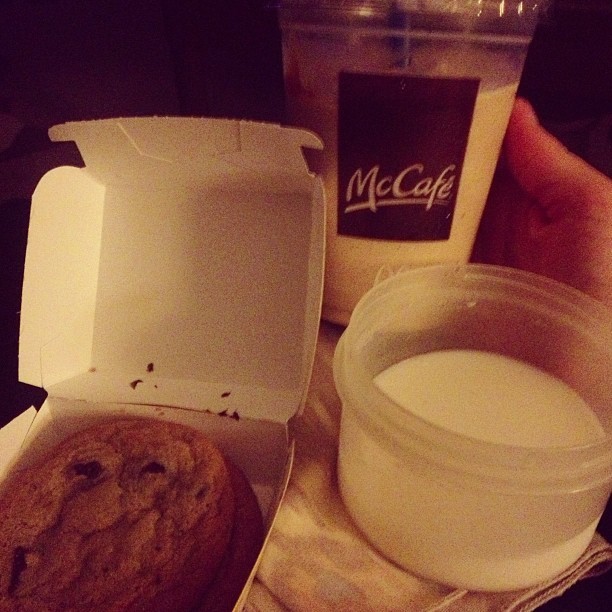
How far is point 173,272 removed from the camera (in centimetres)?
64

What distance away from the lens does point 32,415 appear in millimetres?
610

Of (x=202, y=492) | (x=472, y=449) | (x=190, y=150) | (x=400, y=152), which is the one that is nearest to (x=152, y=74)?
(x=190, y=150)

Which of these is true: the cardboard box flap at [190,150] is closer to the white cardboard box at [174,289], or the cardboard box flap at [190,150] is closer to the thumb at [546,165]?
the white cardboard box at [174,289]

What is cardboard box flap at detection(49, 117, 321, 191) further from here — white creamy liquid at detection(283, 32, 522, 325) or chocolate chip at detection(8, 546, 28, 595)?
chocolate chip at detection(8, 546, 28, 595)

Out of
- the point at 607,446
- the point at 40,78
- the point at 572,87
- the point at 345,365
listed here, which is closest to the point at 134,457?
the point at 345,365

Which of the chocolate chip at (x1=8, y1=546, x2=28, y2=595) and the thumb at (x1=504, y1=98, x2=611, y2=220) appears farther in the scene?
the thumb at (x1=504, y1=98, x2=611, y2=220)

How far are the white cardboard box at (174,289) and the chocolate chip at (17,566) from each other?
0.35 ft

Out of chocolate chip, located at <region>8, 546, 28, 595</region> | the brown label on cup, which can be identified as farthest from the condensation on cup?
chocolate chip, located at <region>8, 546, 28, 595</region>

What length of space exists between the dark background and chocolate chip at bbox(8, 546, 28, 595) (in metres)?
0.25

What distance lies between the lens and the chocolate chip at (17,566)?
475 mm

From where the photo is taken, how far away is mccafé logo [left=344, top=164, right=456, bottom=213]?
1.83ft

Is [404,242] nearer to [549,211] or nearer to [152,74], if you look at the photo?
[549,211]

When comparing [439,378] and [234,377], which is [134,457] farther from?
[439,378]

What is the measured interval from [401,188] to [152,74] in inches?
20.5
